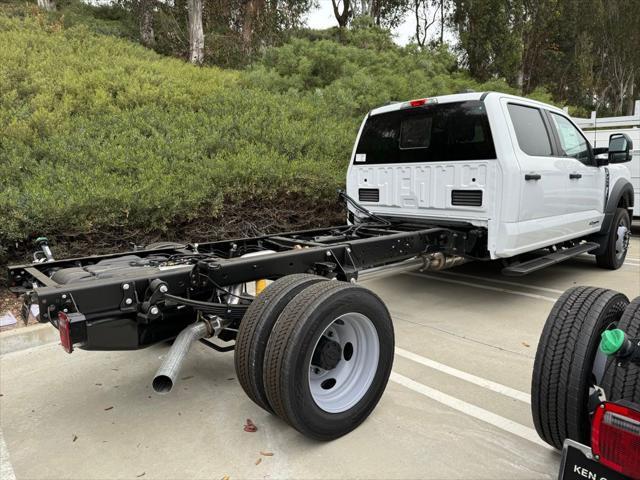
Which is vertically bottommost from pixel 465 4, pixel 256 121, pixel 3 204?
pixel 3 204

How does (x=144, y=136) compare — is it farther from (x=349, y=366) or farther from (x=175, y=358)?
(x=349, y=366)

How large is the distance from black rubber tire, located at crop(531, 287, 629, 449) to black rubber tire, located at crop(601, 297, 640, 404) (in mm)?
199

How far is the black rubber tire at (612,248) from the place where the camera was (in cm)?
674

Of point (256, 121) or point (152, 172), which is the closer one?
point (152, 172)

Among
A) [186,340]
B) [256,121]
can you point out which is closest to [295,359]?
[186,340]

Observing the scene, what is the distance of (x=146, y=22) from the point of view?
586 inches

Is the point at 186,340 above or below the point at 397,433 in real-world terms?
above

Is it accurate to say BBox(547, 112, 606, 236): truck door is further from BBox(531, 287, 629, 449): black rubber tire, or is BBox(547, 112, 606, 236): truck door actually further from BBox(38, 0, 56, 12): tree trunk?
BBox(38, 0, 56, 12): tree trunk

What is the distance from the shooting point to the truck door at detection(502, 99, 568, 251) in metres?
4.79

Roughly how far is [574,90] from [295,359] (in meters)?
35.8

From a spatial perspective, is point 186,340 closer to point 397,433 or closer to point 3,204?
point 397,433

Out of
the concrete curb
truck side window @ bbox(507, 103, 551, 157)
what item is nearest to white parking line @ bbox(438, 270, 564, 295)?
truck side window @ bbox(507, 103, 551, 157)

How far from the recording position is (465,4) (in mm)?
22047

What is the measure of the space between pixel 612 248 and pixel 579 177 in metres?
1.70
